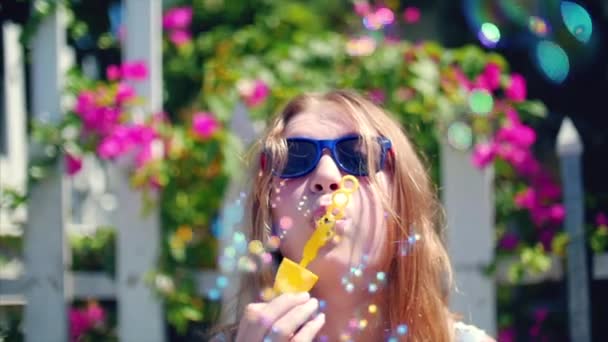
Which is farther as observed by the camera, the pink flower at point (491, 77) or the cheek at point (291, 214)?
the pink flower at point (491, 77)

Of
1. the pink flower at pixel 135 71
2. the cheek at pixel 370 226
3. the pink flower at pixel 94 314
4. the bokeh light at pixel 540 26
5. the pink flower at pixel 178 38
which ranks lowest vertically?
the pink flower at pixel 94 314

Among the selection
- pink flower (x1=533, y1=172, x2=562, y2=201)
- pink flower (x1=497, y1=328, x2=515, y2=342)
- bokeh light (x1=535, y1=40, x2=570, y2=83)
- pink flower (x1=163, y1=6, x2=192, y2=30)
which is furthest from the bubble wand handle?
pink flower (x1=163, y1=6, x2=192, y2=30)

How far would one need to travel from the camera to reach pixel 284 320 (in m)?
1.45

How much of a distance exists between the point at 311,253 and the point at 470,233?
1.33m

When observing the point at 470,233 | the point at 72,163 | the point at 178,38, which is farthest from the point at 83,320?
the point at 470,233

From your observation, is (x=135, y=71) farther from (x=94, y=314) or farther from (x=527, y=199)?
(x=527, y=199)

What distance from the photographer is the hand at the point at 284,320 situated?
4.75 ft

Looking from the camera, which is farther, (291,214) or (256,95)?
(256,95)

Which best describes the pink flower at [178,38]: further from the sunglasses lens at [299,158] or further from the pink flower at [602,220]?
the sunglasses lens at [299,158]

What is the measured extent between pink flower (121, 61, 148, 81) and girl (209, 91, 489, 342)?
49.0 inches

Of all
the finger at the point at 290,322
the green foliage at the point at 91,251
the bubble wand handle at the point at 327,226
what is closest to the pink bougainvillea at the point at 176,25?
the green foliage at the point at 91,251

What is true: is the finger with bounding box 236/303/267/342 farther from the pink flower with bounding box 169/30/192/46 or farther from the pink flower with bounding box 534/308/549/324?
the pink flower with bounding box 169/30/192/46

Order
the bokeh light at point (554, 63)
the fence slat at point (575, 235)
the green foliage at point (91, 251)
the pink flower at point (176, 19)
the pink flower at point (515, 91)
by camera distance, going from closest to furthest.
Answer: the bokeh light at point (554, 63), the fence slat at point (575, 235), the pink flower at point (515, 91), the green foliage at point (91, 251), the pink flower at point (176, 19)

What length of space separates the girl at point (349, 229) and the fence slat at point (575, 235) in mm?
1112
